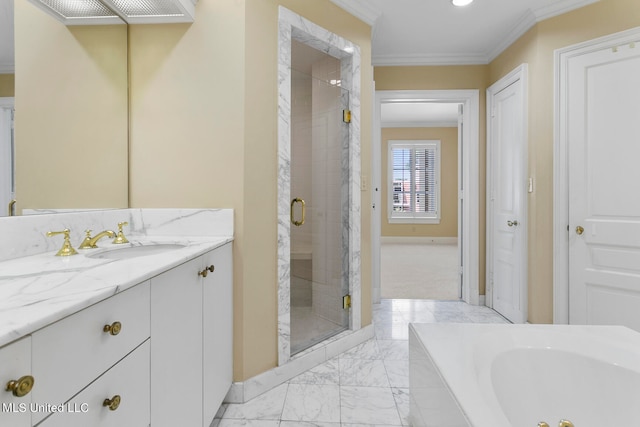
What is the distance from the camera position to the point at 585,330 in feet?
4.76

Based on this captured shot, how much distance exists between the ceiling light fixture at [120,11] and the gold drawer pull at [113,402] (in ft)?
5.15

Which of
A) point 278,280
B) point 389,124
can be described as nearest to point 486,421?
point 278,280

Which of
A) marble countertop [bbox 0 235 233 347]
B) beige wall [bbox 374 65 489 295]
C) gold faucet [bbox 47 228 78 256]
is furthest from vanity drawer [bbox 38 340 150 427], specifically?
beige wall [bbox 374 65 489 295]

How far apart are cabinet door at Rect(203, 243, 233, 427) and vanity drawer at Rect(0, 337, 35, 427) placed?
875 mm

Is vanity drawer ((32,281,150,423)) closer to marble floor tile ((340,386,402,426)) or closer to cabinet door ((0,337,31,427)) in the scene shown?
cabinet door ((0,337,31,427))

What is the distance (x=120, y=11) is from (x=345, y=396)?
2448 mm

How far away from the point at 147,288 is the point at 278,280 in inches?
40.9

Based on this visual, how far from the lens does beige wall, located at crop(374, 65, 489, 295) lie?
3.45 m

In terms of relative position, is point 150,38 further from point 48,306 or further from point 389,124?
point 389,124

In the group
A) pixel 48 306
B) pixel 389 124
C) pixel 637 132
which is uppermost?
pixel 389 124

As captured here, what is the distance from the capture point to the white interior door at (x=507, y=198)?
283 centimetres

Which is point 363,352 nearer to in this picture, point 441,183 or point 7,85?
point 7,85

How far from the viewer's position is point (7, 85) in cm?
119

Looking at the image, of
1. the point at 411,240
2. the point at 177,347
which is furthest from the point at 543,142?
the point at 411,240
